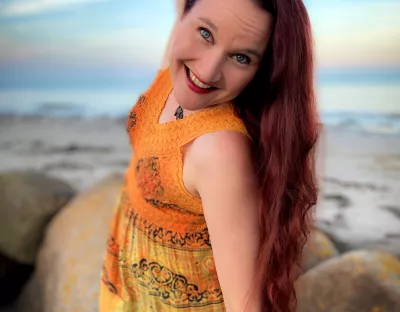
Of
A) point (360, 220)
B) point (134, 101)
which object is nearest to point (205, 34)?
point (360, 220)

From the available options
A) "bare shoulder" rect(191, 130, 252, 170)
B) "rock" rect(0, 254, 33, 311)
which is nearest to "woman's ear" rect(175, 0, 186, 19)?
"bare shoulder" rect(191, 130, 252, 170)

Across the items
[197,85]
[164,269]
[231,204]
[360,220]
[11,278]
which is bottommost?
[11,278]

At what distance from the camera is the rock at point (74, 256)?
1637 millimetres

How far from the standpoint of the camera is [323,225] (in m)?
1.93

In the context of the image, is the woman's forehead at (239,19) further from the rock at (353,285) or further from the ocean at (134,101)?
the ocean at (134,101)

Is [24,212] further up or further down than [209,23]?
further down

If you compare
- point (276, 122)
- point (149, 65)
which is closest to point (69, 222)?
point (149, 65)

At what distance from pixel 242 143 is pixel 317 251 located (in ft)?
3.14

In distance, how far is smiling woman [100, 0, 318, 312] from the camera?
2.54 feet

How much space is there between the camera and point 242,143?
0.80 metres

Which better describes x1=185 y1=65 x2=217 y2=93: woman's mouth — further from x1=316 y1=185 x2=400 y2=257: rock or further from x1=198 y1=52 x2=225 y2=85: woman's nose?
x1=316 y1=185 x2=400 y2=257: rock

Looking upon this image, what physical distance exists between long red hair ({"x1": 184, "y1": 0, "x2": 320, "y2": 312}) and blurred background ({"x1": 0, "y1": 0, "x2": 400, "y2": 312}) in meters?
0.89

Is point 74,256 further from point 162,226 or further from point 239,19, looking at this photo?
point 239,19

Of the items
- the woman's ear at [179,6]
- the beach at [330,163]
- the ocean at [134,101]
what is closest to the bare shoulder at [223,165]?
the woman's ear at [179,6]
